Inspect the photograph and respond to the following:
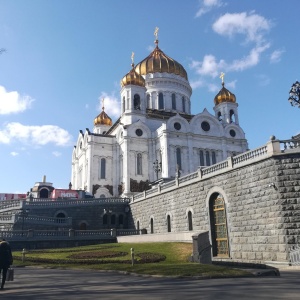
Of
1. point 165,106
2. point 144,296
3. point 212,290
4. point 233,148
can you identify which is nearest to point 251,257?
point 212,290

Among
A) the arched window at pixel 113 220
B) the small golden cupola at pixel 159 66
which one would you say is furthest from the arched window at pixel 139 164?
the small golden cupola at pixel 159 66

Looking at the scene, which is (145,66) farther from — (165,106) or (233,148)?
(233,148)

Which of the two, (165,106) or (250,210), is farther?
(165,106)

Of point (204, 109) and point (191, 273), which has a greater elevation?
point (204, 109)

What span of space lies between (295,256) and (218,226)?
22.7ft

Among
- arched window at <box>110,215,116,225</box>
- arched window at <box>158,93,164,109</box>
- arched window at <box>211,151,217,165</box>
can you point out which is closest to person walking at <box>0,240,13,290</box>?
arched window at <box>110,215,116,225</box>

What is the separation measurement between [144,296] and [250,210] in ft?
45.7

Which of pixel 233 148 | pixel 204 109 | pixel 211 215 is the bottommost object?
pixel 211 215

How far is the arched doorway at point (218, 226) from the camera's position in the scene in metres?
22.8

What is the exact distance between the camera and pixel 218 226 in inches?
928

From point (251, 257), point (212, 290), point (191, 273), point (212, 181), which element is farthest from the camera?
point (212, 181)

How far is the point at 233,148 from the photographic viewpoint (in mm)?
51562

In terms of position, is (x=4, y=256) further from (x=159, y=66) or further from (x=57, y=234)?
(x=159, y=66)

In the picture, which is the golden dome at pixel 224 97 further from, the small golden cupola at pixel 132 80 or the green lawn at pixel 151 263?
the green lawn at pixel 151 263
